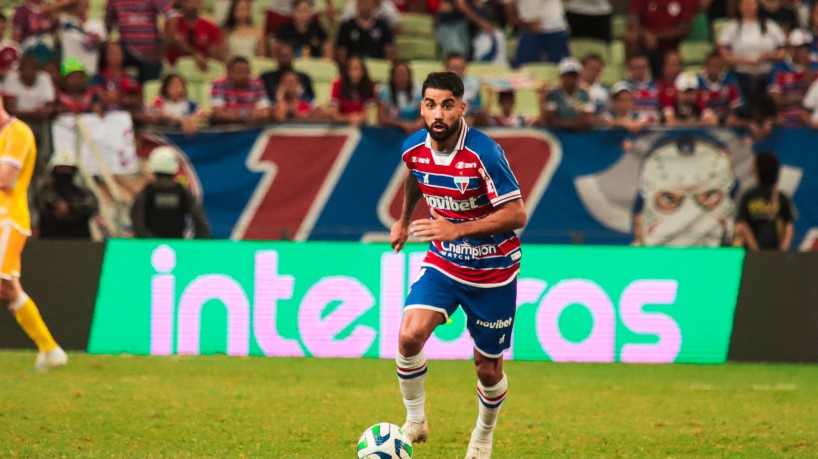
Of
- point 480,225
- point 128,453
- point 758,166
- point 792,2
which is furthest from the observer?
point 792,2

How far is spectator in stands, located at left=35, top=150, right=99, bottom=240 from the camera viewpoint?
46.9 ft

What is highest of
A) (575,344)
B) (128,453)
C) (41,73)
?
(41,73)

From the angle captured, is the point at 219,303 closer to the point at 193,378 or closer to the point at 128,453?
the point at 193,378

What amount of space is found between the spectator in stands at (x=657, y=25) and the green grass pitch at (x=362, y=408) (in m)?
6.97

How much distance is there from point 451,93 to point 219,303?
684 cm

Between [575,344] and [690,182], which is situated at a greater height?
[690,182]

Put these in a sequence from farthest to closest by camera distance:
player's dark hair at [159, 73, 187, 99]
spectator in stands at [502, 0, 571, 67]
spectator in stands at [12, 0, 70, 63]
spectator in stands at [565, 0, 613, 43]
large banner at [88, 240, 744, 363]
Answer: spectator in stands at [565, 0, 613, 43] → spectator in stands at [502, 0, 571, 67] → spectator in stands at [12, 0, 70, 63] → player's dark hair at [159, 73, 187, 99] → large banner at [88, 240, 744, 363]

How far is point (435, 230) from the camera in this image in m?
6.96

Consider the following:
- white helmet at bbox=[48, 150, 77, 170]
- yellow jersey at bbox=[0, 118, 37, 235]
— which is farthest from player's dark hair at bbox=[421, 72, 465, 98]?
white helmet at bbox=[48, 150, 77, 170]

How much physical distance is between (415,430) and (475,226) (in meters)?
1.41

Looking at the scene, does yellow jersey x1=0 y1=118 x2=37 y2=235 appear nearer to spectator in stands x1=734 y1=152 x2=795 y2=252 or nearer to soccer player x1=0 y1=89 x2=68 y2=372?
soccer player x1=0 y1=89 x2=68 y2=372

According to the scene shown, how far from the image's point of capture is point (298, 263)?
44.2ft

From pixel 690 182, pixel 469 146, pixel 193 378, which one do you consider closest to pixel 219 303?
pixel 193 378

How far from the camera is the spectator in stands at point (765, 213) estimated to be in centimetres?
1412
